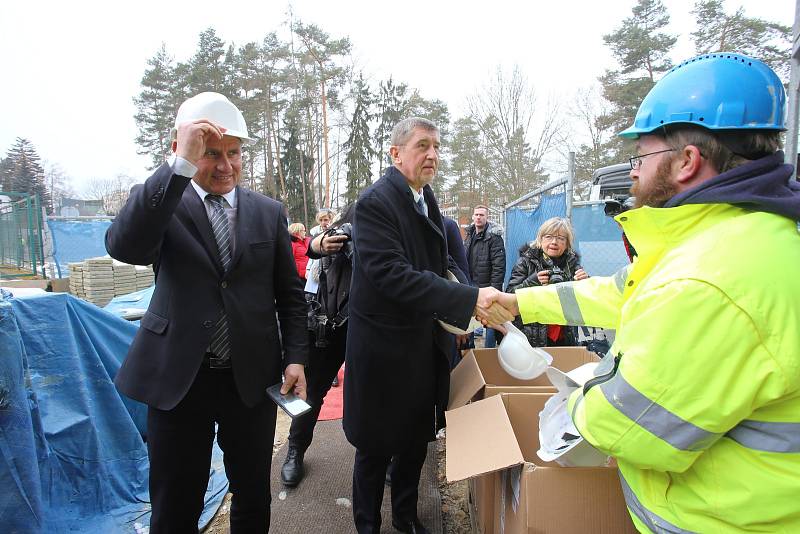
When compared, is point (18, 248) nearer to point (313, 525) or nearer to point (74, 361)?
point (74, 361)

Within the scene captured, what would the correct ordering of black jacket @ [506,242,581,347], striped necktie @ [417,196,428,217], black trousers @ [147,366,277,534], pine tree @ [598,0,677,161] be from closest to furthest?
black trousers @ [147,366,277,534] < striped necktie @ [417,196,428,217] < black jacket @ [506,242,581,347] < pine tree @ [598,0,677,161]

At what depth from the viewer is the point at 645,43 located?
17328mm

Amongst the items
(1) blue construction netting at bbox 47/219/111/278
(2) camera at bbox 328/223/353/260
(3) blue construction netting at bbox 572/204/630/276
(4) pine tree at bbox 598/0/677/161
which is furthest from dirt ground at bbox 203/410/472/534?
(4) pine tree at bbox 598/0/677/161

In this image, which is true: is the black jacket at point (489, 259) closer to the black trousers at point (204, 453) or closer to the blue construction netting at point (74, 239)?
the black trousers at point (204, 453)

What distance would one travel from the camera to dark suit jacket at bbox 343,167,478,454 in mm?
1982

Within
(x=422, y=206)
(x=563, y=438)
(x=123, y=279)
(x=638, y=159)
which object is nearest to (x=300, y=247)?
(x=422, y=206)

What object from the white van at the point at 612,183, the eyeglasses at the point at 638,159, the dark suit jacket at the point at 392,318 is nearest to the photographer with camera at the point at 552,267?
the dark suit jacket at the point at 392,318

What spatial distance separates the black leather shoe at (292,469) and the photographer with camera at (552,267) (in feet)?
7.00

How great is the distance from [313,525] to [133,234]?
6.81 feet

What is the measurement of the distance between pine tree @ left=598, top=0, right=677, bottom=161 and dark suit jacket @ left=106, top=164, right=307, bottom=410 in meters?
18.9

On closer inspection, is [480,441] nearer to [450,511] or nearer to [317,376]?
[450,511]

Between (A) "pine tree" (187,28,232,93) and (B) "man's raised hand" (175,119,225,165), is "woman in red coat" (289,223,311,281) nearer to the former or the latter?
(B) "man's raised hand" (175,119,225,165)

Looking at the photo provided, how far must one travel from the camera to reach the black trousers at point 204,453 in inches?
64.8

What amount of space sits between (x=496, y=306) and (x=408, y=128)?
3.20 ft
